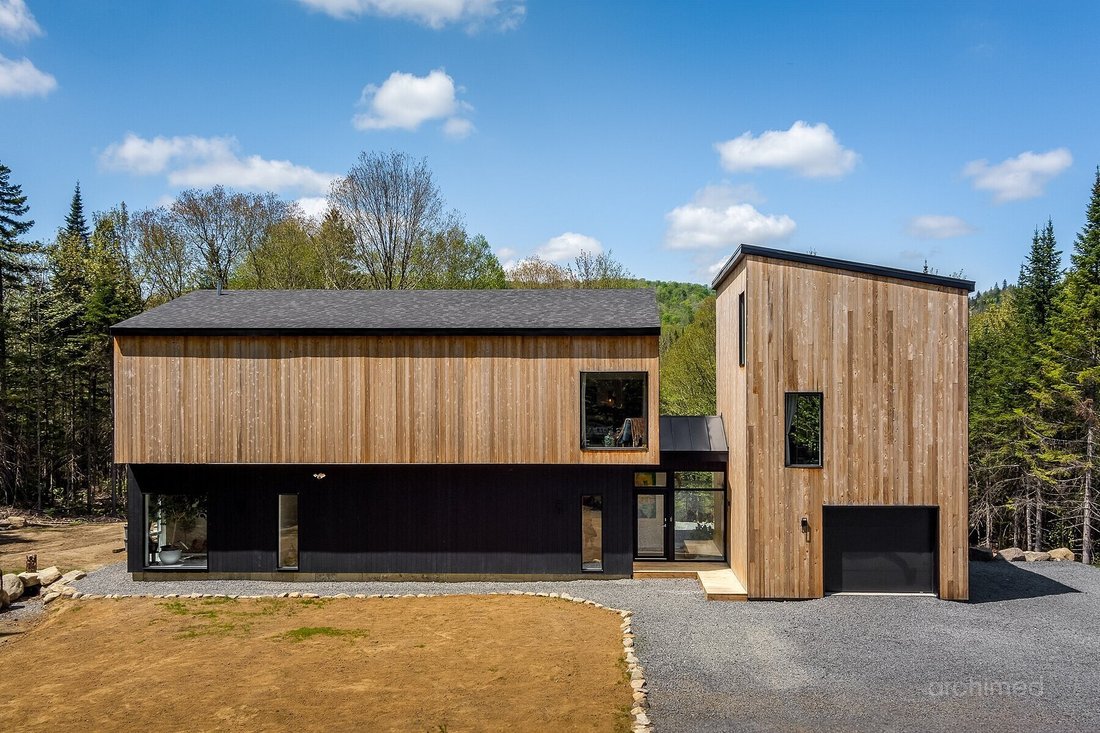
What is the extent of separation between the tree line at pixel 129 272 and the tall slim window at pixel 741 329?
20667 millimetres

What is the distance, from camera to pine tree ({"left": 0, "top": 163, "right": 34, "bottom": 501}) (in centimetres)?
2719

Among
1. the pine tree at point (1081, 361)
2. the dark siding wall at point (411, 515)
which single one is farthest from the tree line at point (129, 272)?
the pine tree at point (1081, 361)

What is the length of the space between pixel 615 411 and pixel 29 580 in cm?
1324

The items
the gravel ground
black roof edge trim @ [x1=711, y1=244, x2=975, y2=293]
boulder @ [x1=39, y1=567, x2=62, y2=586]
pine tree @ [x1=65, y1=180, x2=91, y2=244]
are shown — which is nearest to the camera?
the gravel ground

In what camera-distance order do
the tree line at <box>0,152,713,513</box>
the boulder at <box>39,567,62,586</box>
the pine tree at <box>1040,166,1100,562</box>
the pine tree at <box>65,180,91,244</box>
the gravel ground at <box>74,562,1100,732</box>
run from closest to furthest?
the gravel ground at <box>74,562,1100,732</box> < the boulder at <box>39,567,62,586</box> < the pine tree at <box>1040,166,1100,562</box> < the tree line at <box>0,152,713,513</box> < the pine tree at <box>65,180,91,244</box>

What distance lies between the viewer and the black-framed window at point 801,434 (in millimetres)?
13680

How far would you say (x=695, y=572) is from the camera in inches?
610

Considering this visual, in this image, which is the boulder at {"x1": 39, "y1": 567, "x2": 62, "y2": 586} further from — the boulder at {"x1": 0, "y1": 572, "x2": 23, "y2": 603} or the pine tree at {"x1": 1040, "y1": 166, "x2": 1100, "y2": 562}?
the pine tree at {"x1": 1040, "y1": 166, "x2": 1100, "y2": 562}

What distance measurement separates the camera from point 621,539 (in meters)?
15.4

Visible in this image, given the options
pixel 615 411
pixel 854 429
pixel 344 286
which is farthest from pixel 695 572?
pixel 344 286

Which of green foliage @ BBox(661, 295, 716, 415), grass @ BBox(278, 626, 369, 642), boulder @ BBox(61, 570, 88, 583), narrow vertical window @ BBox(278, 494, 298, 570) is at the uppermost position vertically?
green foliage @ BBox(661, 295, 716, 415)

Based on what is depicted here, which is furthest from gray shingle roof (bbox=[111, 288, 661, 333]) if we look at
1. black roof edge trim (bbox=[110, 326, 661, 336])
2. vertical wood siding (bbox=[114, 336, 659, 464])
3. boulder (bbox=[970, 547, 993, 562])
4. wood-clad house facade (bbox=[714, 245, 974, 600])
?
boulder (bbox=[970, 547, 993, 562])

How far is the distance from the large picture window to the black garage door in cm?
1376

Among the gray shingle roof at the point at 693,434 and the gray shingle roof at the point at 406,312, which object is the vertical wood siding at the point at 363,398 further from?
the gray shingle roof at the point at 693,434
